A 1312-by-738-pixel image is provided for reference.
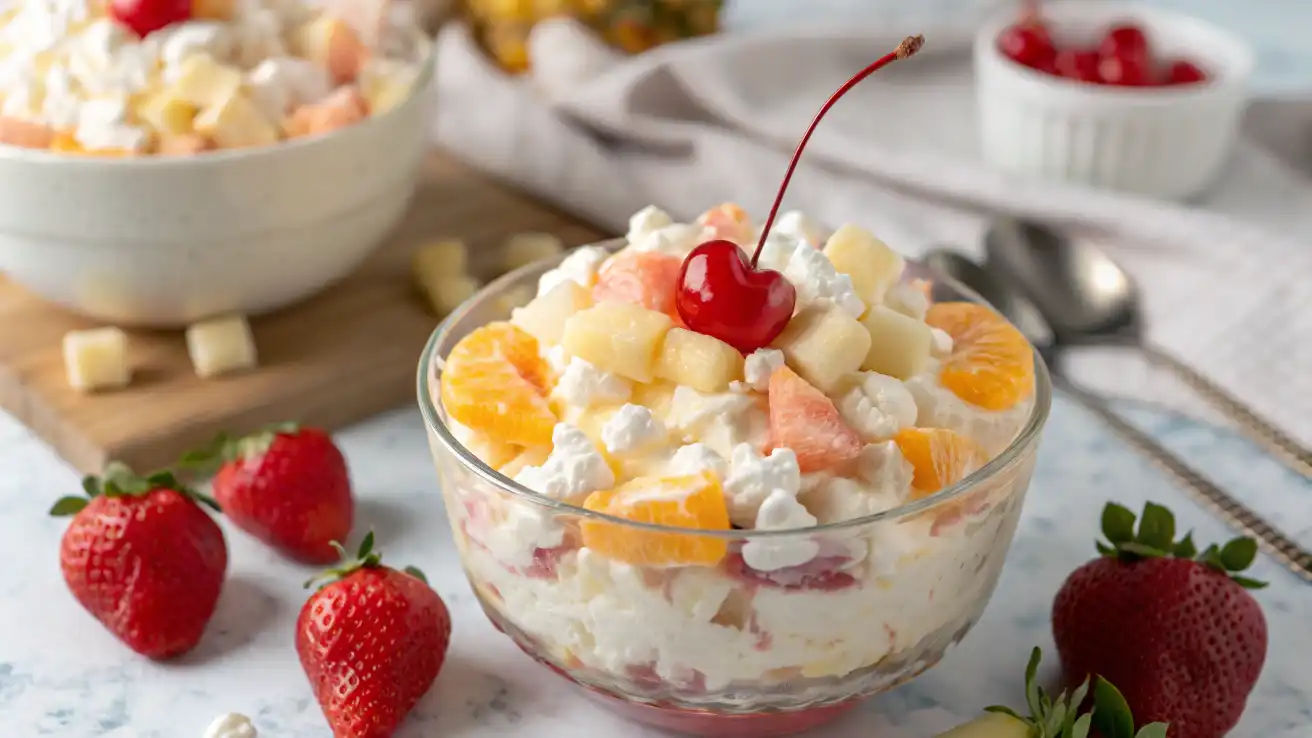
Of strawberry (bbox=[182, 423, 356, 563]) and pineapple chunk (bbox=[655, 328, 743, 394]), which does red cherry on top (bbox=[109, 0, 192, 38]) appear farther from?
pineapple chunk (bbox=[655, 328, 743, 394])

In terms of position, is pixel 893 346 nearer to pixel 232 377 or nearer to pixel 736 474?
pixel 736 474

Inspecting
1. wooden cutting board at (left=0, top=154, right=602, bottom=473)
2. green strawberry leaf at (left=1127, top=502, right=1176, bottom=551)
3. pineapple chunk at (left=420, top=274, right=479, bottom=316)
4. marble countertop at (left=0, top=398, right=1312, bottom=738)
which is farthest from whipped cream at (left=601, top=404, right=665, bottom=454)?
pineapple chunk at (left=420, top=274, right=479, bottom=316)

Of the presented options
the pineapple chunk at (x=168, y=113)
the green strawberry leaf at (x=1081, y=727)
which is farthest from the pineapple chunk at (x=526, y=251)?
the green strawberry leaf at (x=1081, y=727)

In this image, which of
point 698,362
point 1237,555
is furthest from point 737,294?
point 1237,555

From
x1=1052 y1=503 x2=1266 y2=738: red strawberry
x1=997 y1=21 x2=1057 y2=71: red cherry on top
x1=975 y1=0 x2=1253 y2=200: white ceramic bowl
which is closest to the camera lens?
x1=1052 y1=503 x2=1266 y2=738: red strawberry

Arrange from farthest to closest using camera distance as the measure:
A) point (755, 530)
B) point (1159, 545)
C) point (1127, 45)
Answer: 1. point (1127, 45)
2. point (1159, 545)
3. point (755, 530)

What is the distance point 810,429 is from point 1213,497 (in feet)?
2.55

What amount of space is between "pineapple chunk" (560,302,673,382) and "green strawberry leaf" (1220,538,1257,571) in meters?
0.64

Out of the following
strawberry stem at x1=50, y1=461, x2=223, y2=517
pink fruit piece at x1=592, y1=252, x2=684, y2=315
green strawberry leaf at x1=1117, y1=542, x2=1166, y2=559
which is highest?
pink fruit piece at x1=592, y1=252, x2=684, y2=315

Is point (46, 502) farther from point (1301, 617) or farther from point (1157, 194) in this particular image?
point (1157, 194)

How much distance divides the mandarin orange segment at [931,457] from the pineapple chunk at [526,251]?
1150mm

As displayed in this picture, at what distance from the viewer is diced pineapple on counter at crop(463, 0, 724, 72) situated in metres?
2.85

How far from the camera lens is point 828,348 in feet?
4.44

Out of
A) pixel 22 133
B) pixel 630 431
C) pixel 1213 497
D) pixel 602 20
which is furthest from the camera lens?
pixel 602 20
